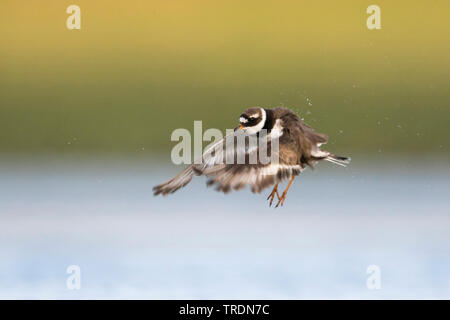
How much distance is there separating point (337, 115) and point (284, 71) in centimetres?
76

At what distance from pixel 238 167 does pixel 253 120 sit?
16.9 inches

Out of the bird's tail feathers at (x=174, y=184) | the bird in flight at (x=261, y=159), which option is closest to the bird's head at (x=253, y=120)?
the bird in flight at (x=261, y=159)

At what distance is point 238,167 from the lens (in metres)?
4.16

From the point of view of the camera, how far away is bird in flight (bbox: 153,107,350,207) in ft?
13.2

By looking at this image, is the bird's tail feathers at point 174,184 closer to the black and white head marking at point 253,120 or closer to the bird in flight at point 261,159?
the bird in flight at point 261,159

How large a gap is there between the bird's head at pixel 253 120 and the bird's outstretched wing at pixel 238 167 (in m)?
0.07

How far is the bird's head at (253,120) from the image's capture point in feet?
14.6

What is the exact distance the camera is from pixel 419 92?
289 inches

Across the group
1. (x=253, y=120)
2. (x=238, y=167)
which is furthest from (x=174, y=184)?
(x=253, y=120)

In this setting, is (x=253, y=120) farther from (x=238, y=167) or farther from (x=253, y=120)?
(x=238, y=167)

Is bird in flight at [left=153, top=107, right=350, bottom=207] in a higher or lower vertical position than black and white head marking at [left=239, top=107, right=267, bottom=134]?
→ lower

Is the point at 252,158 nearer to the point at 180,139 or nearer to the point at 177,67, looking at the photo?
the point at 180,139

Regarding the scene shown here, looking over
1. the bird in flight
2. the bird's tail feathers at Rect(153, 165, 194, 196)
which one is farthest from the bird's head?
the bird's tail feathers at Rect(153, 165, 194, 196)

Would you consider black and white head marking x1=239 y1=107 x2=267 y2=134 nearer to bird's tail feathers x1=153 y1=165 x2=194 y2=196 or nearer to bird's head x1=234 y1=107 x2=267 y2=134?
bird's head x1=234 y1=107 x2=267 y2=134
